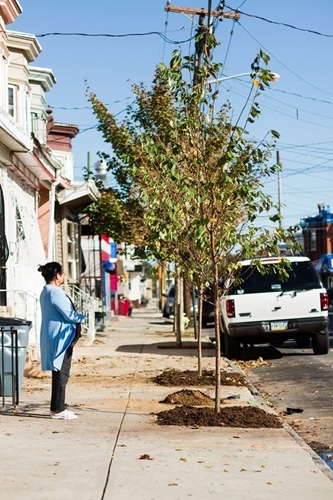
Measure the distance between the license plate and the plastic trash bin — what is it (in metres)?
8.74

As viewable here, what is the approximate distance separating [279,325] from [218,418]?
359 inches

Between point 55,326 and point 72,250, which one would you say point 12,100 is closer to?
point 72,250

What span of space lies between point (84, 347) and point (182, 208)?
536 inches

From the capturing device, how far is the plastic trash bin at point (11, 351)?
11.4 metres

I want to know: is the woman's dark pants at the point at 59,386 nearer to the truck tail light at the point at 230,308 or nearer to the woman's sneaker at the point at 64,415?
the woman's sneaker at the point at 64,415

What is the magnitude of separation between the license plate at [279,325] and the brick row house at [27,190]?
4521 mm

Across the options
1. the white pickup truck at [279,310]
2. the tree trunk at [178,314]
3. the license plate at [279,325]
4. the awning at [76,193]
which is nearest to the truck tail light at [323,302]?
the white pickup truck at [279,310]

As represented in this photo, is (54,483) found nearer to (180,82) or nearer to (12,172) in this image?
(180,82)

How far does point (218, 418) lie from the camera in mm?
10609

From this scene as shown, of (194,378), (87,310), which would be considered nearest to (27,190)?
(87,310)

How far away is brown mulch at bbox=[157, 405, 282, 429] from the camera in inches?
411

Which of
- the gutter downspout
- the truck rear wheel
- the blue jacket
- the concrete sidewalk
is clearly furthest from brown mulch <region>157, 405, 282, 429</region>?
the gutter downspout

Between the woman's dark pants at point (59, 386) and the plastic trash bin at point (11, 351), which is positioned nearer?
the woman's dark pants at point (59, 386)

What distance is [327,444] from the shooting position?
9.80 m
